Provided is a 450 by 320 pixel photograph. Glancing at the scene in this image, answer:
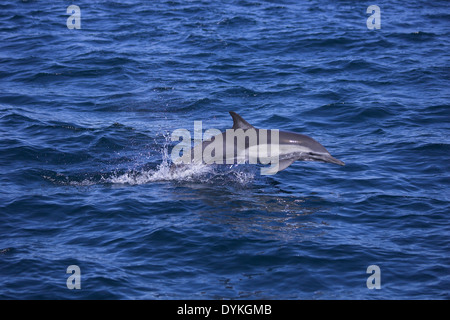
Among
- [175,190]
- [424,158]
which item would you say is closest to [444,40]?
[424,158]

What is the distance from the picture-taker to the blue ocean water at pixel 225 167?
10344 mm

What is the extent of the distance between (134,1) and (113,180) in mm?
18441

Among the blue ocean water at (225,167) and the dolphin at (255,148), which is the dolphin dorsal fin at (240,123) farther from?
the blue ocean water at (225,167)

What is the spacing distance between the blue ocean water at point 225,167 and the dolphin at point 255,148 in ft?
2.16

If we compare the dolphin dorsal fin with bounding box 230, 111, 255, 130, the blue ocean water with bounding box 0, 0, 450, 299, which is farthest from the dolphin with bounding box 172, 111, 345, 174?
the blue ocean water with bounding box 0, 0, 450, 299

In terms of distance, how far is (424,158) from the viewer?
15.3 m

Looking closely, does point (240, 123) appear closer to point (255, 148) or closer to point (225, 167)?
point (255, 148)

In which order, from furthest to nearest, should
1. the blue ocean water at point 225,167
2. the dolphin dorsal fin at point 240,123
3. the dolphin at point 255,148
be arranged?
the dolphin at point 255,148, the dolphin dorsal fin at point 240,123, the blue ocean water at point 225,167

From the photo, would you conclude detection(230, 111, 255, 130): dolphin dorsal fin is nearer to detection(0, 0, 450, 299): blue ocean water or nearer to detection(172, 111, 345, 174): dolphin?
detection(172, 111, 345, 174): dolphin

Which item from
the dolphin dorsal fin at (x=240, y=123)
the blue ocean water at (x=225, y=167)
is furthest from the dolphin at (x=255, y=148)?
the blue ocean water at (x=225, y=167)

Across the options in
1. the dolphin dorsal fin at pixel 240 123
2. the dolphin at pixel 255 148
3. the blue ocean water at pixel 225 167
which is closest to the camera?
the blue ocean water at pixel 225 167

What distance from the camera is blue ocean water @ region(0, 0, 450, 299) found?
33.9 ft
